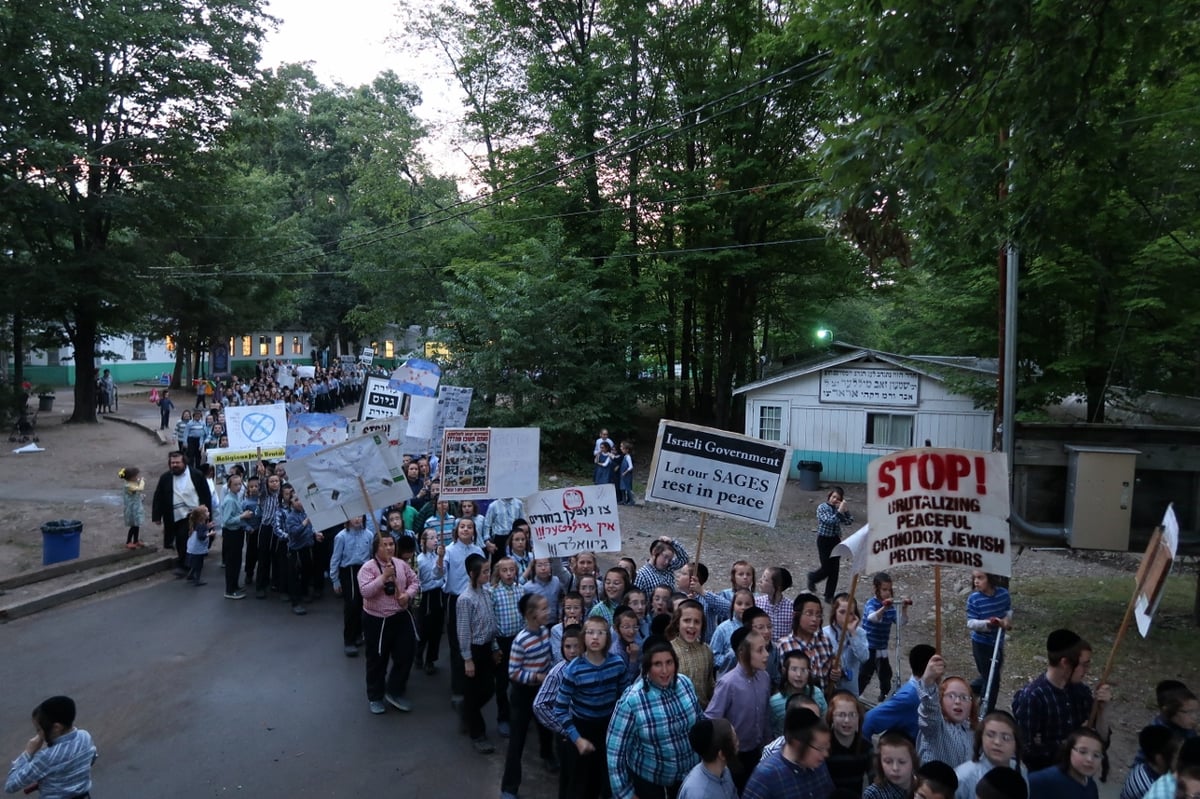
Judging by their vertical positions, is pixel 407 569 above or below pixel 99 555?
above

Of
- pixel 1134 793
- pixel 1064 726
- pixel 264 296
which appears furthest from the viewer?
pixel 264 296

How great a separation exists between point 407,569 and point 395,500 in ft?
3.97

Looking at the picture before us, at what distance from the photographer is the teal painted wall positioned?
83.6ft

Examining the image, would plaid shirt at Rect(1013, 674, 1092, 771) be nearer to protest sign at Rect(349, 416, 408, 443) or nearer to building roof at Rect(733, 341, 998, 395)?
protest sign at Rect(349, 416, 408, 443)

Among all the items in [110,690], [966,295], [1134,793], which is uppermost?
[966,295]

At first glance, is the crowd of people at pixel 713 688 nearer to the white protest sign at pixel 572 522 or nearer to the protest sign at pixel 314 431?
the white protest sign at pixel 572 522

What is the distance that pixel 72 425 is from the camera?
29.0 m

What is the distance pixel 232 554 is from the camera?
1190cm

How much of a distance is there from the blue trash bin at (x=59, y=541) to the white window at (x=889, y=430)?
815 inches

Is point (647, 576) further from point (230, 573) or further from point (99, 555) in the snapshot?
point (99, 555)

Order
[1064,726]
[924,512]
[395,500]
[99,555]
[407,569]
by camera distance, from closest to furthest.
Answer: [1064,726]
[924,512]
[407,569]
[395,500]
[99,555]

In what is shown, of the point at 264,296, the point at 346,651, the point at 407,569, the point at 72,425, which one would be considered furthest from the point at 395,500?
the point at 264,296

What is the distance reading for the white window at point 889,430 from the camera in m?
25.1

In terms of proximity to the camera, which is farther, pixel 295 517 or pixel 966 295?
pixel 966 295
